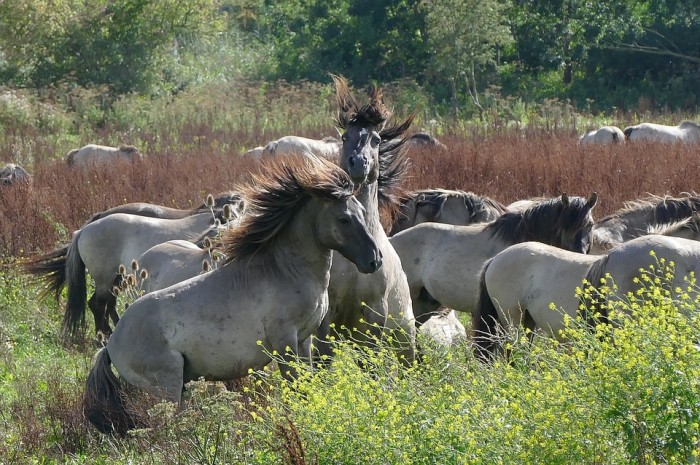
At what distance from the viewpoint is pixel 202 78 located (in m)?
38.1

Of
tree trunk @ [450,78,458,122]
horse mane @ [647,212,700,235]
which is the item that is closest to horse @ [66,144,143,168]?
horse mane @ [647,212,700,235]

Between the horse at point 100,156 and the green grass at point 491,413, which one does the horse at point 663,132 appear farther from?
the green grass at point 491,413

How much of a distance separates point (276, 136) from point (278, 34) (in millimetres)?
19509

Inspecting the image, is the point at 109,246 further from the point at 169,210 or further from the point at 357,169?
the point at 357,169

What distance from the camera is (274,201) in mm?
6992

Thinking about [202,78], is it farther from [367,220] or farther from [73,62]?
[367,220]

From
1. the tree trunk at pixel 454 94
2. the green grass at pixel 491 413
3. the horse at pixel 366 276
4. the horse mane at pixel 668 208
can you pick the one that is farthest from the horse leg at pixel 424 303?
the tree trunk at pixel 454 94

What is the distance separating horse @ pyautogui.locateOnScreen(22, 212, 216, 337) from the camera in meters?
11.1

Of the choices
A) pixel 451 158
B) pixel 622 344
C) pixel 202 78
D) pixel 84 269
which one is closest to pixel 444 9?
pixel 202 78

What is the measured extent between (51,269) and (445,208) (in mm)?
4169

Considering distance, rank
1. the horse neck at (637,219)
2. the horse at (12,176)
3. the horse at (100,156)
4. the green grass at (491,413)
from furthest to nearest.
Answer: the horse at (100,156) < the horse at (12,176) < the horse neck at (637,219) < the green grass at (491,413)

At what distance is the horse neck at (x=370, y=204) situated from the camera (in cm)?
773

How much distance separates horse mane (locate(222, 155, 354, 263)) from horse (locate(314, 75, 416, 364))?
A: 28.4 inches

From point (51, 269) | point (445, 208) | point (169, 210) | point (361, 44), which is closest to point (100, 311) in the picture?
point (51, 269)
